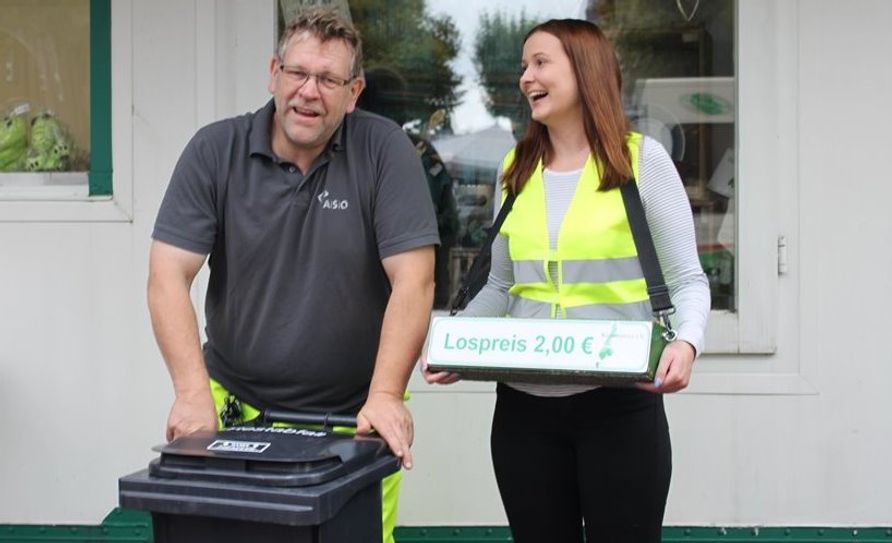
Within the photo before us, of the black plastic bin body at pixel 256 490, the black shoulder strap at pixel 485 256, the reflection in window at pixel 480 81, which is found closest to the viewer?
the black plastic bin body at pixel 256 490

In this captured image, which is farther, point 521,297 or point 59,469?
point 59,469

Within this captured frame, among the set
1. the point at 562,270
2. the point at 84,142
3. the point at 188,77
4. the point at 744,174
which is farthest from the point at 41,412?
the point at 744,174

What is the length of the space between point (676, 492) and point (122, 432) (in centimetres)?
201

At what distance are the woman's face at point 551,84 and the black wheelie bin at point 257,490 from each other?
954mm

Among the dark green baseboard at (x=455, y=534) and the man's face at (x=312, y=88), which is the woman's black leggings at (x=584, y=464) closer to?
the man's face at (x=312, y=88)

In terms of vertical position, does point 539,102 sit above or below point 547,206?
above

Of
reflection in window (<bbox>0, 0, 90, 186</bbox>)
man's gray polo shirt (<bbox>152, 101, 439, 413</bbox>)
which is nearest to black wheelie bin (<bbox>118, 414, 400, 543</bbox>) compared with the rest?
man's gray polo shirt (<bbox>152, 101, 439, 413</bbox>)

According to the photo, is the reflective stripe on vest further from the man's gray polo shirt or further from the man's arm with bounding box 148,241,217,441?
the man's arm with bounding box 148,241,217,441

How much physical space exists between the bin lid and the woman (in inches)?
16.7

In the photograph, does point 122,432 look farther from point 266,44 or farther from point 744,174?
point 744,174

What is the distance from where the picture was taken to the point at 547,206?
269cm

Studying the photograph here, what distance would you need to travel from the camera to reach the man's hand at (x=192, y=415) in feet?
8.25

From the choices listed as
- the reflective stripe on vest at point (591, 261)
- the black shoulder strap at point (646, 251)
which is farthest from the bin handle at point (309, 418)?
the black shoulder strap at point (646, 251)

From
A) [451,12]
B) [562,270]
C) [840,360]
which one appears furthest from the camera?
[451,12]
